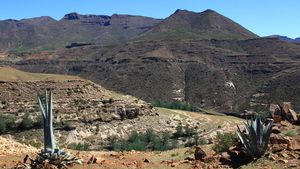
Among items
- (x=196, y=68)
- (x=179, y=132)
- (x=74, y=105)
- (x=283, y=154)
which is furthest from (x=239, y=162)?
(x=196, y=68)

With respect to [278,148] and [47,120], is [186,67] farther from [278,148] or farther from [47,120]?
[47,120]

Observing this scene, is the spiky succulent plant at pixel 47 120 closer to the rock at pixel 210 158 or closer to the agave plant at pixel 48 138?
the agave plant at pixel 48 138

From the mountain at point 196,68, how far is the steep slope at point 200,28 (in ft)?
5.76

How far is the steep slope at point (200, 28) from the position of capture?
4865 inches

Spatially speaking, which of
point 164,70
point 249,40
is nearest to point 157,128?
point 164,70

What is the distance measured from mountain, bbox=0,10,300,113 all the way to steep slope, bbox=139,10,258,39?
1755 millimetres

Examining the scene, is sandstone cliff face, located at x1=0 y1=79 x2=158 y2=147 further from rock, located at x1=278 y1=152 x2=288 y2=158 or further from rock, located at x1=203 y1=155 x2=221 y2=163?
rock, located at x1=278 y1=152 x2=288 y2=158

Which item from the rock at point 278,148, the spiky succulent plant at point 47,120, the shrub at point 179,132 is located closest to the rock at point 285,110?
the rock at point 278,148

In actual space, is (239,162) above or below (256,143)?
below

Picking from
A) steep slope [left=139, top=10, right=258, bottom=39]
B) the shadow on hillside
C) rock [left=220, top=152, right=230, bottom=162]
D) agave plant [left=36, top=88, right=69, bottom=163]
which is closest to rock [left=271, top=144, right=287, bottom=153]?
the shadow on hillside

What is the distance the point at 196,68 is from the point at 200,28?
53523mm

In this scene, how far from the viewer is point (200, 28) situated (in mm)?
135625

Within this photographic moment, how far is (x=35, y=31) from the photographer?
19462cm

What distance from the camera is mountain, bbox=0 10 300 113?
69125mm
